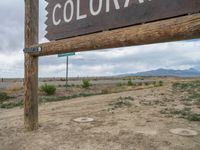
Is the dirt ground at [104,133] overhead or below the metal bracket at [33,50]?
below

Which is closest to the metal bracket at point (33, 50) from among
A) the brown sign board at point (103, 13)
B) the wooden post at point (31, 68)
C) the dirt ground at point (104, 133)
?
the wooden post at point (31, 68)

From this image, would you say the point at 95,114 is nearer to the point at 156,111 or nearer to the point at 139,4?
the point at 156,111

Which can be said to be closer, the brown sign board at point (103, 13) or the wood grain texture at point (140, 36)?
the wood grain texture at point (140, 36)

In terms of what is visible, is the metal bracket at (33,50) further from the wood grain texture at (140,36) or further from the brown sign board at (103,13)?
the wood grain texture at (140,36)

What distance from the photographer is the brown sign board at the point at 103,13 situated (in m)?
3.40

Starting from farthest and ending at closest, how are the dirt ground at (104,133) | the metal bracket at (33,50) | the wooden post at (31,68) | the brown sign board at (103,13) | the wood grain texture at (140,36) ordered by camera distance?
the wooden post at (31,68), the metal bracket at (33,50), the dirt ground at (104,133), the brown sign board at (103,13), the wood grain texture at (140,36)

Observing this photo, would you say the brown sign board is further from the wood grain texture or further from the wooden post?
the wooden post

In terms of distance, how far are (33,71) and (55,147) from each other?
1.68 metres

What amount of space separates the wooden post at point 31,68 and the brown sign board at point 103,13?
0.50 m

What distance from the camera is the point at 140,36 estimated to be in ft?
12.3

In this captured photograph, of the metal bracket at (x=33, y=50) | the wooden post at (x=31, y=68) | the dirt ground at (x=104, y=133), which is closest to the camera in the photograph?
the dirt ground at (x=104, y=133)

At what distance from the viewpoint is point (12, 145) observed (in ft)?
16.9

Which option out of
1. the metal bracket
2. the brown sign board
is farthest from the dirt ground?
the brown sign board

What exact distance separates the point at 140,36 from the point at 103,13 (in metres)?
0.78
